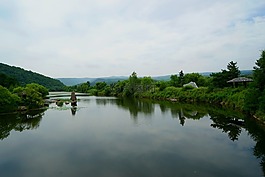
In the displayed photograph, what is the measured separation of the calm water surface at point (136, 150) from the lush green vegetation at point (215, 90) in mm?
2344

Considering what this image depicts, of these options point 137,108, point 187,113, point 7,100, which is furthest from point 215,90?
point 7,100

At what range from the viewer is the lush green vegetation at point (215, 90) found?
1611cm

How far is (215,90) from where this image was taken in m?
31.4

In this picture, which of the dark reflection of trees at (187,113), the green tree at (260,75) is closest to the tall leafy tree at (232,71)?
the dark reflection of trees at (187,113)

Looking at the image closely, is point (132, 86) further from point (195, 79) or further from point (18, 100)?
point (18, 100)

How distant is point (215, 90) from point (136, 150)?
24.4m

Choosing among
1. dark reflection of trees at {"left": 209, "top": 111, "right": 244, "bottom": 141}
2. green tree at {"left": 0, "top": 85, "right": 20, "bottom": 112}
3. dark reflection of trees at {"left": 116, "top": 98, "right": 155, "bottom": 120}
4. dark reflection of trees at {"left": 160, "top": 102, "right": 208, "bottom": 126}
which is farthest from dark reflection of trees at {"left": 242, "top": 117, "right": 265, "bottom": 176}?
green tree at {"left": 0, "top": 85, "right": 20, "bottom": 112}

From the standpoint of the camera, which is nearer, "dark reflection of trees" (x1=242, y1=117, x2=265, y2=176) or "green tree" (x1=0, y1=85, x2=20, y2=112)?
"dark reflection of trees" (x1=242, y1=117, x2=265, y2=176)

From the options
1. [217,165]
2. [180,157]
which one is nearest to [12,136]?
[180,157]

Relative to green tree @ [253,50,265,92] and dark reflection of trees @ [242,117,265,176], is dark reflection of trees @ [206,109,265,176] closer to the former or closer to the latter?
dark reflection of trees @ [242,117,265,176]

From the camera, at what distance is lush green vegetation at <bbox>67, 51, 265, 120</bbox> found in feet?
52.9

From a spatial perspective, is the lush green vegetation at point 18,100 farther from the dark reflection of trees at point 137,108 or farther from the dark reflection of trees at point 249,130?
the dark reflection of trees at point 249,130

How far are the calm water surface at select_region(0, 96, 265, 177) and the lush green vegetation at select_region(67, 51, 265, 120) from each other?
2344 millimetres

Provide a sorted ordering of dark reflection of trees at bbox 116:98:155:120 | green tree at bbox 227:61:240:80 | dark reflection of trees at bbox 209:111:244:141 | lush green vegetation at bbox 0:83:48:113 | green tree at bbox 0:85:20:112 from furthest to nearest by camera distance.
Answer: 1. green tree at bbox 227:61:240:80
2. dark reflection of trees at bbox 116:98:155:120
3. lush green vegetation at bbox 0:83:48:113
4. green tree at bbox 0:85:20:112
5. dark reflection of trees at bbox 209:111:244:141
